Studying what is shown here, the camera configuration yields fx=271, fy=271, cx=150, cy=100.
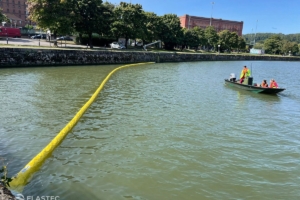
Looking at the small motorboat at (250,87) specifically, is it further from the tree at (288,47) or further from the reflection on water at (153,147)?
the tree at (288,47)

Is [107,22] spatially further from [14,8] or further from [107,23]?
[14,8]

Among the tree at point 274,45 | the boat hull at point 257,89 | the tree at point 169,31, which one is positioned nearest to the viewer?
the boat hull at point 257,89

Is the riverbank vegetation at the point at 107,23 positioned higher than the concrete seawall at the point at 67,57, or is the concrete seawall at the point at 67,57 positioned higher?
the riverbank vegetation at the point at 107,23

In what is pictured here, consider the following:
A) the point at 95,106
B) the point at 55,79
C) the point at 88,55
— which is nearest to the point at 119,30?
the point at 88,55

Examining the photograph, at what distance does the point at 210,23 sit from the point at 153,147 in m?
138

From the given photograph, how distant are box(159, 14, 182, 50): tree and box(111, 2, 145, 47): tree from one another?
13.1 metres

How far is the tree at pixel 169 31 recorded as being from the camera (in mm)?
71188

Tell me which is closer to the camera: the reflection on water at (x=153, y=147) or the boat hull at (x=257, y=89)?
the reflection on water at (x=153, y=147)

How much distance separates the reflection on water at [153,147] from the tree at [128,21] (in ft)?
125

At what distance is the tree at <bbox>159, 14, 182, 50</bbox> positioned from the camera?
234 ft

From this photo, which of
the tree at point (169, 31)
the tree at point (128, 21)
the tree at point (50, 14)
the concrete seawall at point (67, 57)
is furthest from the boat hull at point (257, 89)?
the tree at point (169, 31)

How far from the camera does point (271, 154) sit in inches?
361

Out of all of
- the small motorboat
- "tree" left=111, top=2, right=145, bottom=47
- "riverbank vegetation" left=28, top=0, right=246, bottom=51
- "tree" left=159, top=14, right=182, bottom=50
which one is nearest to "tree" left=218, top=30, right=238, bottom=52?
"riverbank vegetation" left=28, top=0, right=246, bottom=51

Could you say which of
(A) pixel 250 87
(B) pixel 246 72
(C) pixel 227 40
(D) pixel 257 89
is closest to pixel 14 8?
(C) pixel 227 40
